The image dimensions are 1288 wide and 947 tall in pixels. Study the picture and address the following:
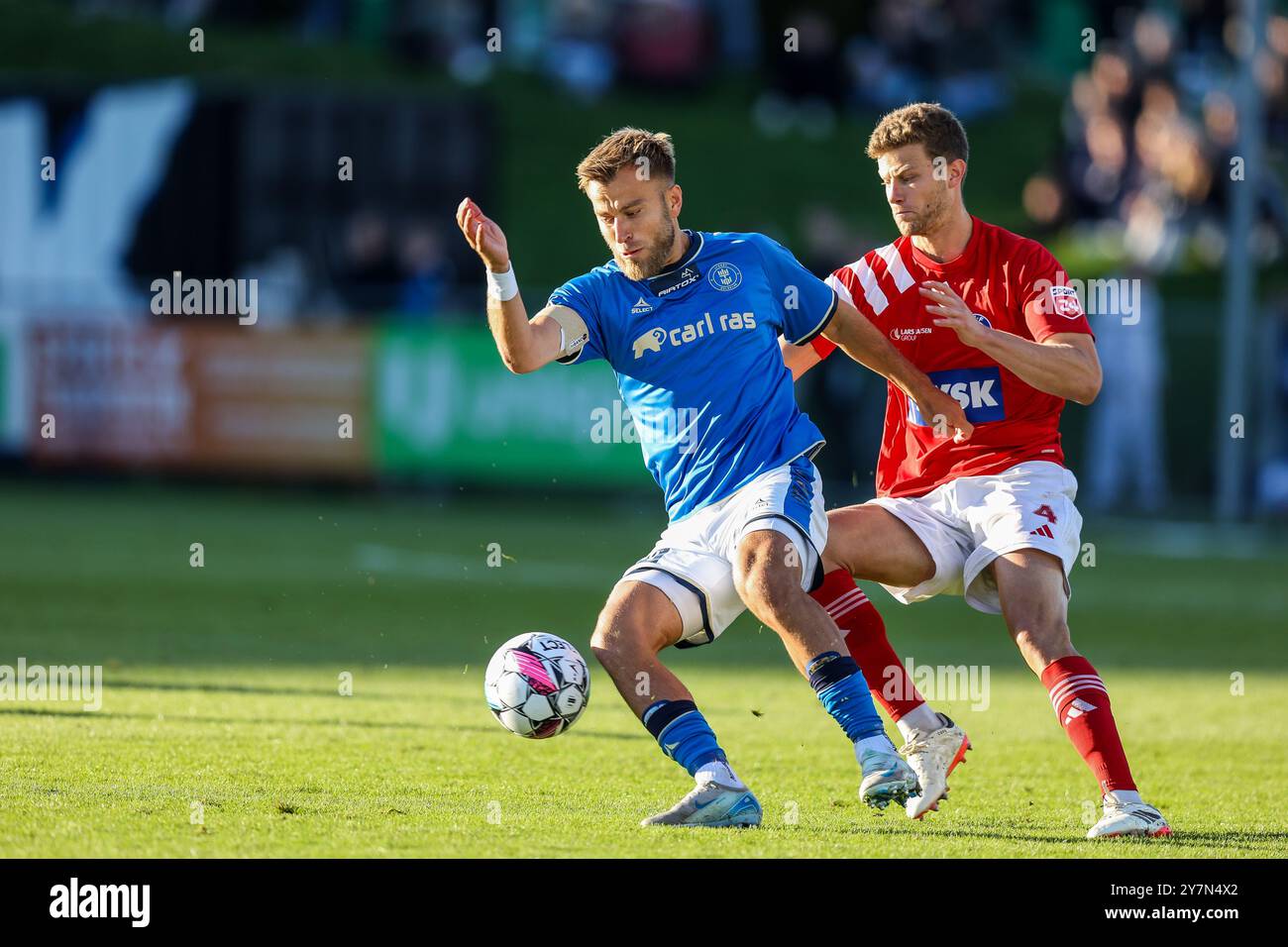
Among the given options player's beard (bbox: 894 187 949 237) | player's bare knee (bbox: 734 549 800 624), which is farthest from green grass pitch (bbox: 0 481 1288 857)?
player's beard (bbox: 894 187 949 237)

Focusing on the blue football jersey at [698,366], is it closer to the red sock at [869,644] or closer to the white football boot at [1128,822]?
the red sock at [869,644]

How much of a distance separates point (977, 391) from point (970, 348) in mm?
159

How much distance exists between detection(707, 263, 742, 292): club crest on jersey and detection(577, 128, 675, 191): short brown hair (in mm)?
366

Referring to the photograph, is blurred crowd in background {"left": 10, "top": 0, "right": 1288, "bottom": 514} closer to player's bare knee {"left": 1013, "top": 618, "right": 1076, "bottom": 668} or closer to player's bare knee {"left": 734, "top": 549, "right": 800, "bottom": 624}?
player's bare knee {"left": 1013, "top": 618, "right": 1076, "bottom": 668}

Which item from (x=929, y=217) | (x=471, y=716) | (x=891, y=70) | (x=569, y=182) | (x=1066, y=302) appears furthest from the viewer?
(x=569, y=182)

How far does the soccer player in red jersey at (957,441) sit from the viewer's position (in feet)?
22.5

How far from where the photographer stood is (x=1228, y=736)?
29.1 feet

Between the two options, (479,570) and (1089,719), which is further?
(479,570)

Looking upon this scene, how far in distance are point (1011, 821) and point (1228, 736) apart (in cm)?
256

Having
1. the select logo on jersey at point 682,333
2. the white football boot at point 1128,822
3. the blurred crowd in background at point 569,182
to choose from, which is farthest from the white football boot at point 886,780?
the blurred crowd in background at point 569,182

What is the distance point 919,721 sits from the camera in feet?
23.7

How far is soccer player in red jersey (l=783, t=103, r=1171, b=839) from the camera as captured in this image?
685 cm

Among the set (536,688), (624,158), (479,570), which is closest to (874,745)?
(536,688)

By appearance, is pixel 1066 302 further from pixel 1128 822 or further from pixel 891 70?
pixel 891 70
